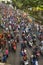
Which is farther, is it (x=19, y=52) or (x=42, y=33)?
(x=42, y=33)

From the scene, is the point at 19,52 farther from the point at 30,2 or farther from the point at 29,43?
the point at 30,2

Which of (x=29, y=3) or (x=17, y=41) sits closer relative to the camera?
(x=17, y=41)

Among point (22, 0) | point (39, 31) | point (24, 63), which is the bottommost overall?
point (22, 0)

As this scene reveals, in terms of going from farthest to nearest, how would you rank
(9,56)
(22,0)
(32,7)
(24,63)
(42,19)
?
(22,0) < (32,7) < (42,19) < (9,56) < (24,63)

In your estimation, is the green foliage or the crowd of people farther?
the green foliage

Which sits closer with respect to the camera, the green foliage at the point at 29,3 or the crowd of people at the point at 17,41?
the crowd of people at the point at 17,41

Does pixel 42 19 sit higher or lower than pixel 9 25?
lower

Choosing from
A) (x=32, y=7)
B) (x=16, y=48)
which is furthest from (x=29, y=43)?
(x=32, y=7)

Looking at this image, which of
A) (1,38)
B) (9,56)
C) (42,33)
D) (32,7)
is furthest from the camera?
(32,7)

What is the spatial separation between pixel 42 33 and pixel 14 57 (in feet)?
26.0

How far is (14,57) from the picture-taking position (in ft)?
78.4

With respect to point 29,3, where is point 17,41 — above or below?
above

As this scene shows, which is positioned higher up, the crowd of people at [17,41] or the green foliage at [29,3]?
the crowd of people at [17,41]

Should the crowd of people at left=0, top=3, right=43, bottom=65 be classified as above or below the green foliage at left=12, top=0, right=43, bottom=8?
above
